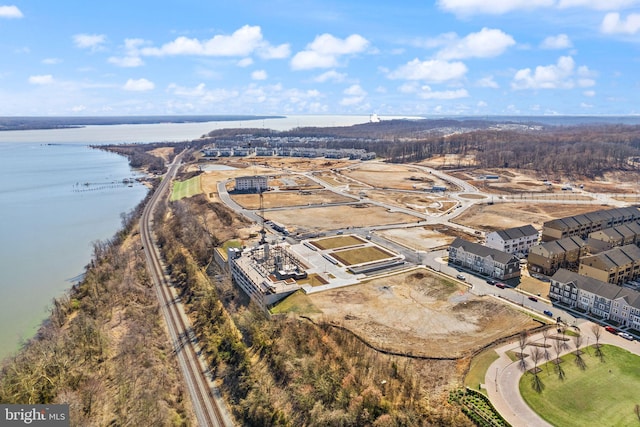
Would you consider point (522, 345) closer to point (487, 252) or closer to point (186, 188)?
point (487, 252)

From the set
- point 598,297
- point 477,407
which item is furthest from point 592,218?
point 477,407

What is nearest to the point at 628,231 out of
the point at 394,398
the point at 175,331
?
the point at 394,398

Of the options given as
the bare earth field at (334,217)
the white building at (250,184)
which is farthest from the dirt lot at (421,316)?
the white building at (250,184)

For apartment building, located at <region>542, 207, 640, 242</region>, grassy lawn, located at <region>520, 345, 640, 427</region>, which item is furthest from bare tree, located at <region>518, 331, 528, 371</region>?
apartment building, located at <region>542, 207, 640, 242</region>

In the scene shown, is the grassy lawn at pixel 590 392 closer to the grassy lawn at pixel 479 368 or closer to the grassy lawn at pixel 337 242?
the grassy lawn at pixel 479 368

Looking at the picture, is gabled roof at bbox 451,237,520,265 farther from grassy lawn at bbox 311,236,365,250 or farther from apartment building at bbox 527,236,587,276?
grassy lawn at bbox 311,236,365,250

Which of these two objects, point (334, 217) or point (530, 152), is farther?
point (530, 152)
